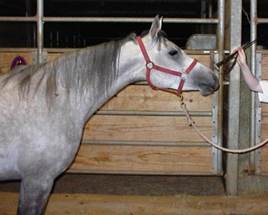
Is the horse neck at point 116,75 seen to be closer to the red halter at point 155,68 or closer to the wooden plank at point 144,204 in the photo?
the red halter at point 155,68

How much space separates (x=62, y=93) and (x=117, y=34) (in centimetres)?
1152

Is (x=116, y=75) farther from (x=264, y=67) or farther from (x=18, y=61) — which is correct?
(x=264, y=67)

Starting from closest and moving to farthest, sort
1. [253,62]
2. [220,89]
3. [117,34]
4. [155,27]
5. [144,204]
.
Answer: [155,27] → [253,62] → [220,89] → [144,204] → [117,34]

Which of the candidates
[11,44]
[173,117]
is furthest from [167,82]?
[11,44]

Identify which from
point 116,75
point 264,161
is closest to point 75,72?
point 116,75

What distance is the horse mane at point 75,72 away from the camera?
126 inches

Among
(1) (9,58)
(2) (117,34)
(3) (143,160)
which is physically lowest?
(3) (143,160)

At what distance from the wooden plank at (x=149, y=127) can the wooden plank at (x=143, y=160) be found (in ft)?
0.30

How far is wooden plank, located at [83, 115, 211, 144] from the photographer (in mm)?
4188

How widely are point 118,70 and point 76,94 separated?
1.11 feet

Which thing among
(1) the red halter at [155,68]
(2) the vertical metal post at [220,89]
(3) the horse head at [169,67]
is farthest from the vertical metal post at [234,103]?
(1) the red halter at [155,68]

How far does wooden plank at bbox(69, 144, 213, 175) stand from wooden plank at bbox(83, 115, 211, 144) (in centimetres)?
9

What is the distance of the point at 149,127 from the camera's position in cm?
421

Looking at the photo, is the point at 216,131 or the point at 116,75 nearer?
the point at 116,75
